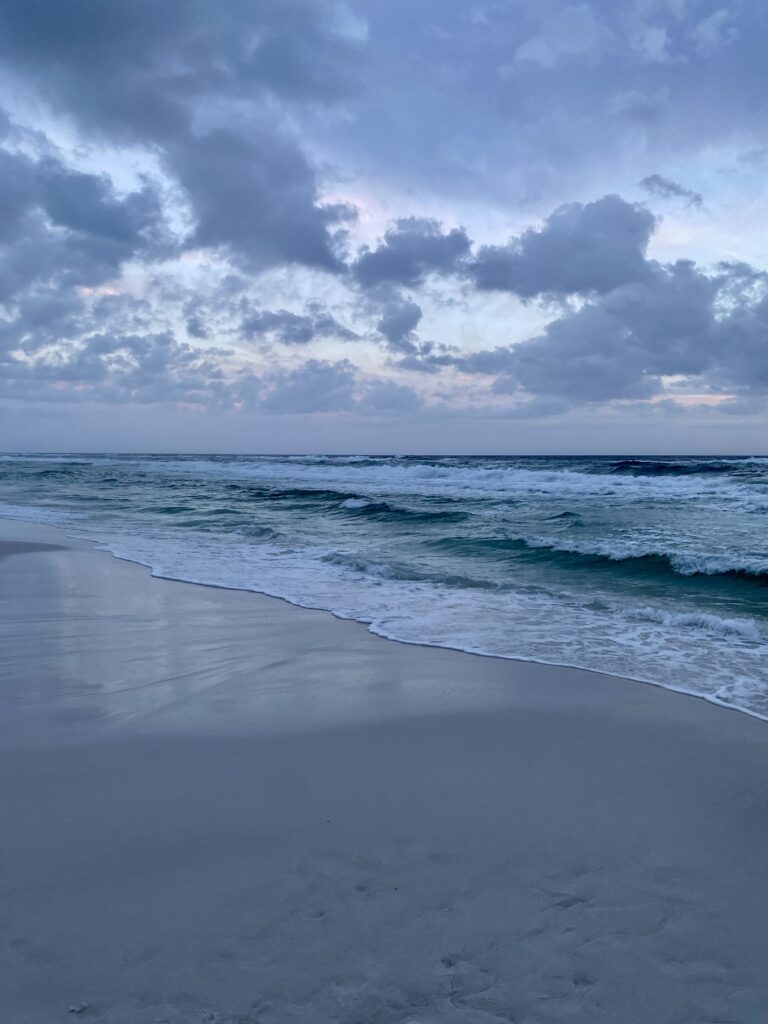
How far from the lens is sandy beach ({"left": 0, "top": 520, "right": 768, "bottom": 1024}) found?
1.99m

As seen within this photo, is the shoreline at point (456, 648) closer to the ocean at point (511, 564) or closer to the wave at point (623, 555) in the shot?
the ocean at point (511, 564)

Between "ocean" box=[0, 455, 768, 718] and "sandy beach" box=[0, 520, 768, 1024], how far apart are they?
1154 millimetres

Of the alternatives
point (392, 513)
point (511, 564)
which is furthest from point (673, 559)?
point (392, 513)

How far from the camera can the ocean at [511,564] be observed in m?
6.02

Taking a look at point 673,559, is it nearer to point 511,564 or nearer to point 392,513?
point 511,564

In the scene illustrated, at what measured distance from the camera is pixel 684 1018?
191cm

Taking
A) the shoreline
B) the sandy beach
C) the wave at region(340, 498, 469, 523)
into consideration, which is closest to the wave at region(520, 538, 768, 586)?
the shoreline

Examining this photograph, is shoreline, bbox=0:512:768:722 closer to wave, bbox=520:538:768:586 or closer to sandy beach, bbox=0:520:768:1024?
sandy beach, bbox=0:520:768:1024

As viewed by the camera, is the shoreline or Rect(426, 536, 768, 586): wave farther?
Rect(426, 536, 768, 586): wave

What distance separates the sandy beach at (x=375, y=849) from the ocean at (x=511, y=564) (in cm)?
115

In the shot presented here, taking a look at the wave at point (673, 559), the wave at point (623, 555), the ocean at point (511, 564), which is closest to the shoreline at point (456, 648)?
the ocean at point (511, 564)

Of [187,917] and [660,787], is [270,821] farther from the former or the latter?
[660,787]

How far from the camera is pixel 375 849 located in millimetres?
2693

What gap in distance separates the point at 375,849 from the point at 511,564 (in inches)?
328
